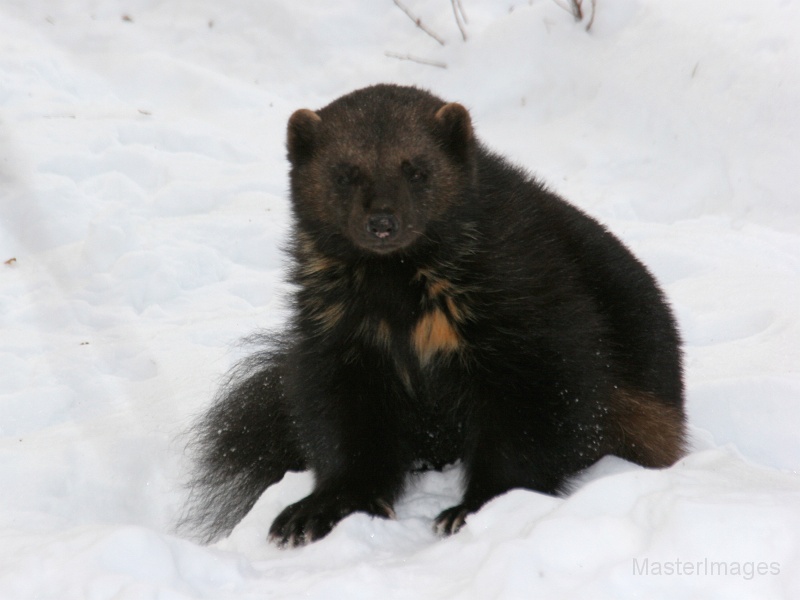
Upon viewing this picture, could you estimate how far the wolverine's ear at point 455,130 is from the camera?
10.6 feet

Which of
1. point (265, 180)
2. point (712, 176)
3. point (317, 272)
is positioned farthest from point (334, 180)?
point (712, 176)

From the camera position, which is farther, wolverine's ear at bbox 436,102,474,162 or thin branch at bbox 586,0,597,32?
thin branch at bbox 586,0,597,32

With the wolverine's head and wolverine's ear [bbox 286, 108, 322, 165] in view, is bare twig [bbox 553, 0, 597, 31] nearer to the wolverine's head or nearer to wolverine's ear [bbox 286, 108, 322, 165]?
the wolverine's head

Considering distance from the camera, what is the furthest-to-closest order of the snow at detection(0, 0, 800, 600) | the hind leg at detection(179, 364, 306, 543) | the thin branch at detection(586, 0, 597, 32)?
the thin branch at detection(586, 0, 597, 32), the hind leg at detection(179, 364, 306, 543), the snow at detection(0, 0, 800, 600)

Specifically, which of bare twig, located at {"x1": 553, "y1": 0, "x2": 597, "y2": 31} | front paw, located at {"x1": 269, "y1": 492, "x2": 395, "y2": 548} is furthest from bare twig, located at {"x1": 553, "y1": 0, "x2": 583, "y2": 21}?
Answer: front paw, located at {"x1": 269, "y1": 492, "x2": 395, "y2": 548}

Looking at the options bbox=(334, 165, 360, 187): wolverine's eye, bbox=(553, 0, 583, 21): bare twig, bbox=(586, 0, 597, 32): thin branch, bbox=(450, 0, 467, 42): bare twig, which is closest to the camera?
bbox=(334, 165, 360, 187): wolverine's eye

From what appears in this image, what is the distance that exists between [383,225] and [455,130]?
51 cm

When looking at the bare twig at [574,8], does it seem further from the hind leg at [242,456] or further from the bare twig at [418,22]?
the hind leg at [242,456]

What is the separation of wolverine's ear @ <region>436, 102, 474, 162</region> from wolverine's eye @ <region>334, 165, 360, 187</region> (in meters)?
0.31

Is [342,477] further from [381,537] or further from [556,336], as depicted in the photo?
[556,336]

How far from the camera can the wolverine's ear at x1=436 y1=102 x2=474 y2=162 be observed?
3.23 m

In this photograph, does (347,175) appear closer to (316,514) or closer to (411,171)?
(411,171)

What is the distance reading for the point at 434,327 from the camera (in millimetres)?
3131

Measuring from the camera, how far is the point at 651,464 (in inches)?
137
